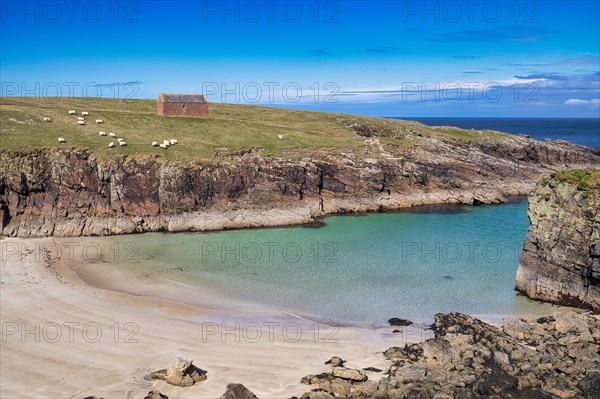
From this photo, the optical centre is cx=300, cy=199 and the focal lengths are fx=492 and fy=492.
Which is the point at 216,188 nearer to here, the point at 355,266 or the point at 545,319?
the point at 355,266

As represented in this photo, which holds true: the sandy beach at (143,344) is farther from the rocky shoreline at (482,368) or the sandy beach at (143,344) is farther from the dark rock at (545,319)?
the dark rock at (545,319)

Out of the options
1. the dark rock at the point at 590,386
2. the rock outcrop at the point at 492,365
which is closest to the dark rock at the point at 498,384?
the rock outcrop at the point at 492,365

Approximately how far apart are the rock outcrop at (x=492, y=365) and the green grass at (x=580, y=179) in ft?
31.5

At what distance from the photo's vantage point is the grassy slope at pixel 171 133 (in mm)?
66000

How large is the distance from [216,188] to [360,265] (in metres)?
25.8

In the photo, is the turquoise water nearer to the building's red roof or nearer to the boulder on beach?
the boulder on beach

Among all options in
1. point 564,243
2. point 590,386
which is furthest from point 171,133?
point 590,386

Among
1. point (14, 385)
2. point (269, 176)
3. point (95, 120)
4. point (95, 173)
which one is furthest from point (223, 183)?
point (14, 385)

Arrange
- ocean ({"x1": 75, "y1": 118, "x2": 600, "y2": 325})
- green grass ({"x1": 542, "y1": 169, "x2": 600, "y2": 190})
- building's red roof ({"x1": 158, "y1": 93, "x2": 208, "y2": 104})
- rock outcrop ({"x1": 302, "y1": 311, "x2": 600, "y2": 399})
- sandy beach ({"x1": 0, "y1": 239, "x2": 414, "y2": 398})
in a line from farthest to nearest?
1. building's red roof ({"x1": 158, "y1": 93, "x2": 208, "y2": 104})
2. ocean ({"x1": 75, "y1": 118, "x2": 600, "y2": 325})
3. green grass ({"x1": 542, "y1": 169, "x2": 600, "y2": 190})
4. sandy beach ({"x1": 0, "y1": 239, "x2": 414, "y2": 398})
5. rock outcrop ({"x1": 302, "y1": 311, "x2": 600, "y2": 399})

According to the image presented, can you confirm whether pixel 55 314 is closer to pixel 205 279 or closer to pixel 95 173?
pixel 205 279

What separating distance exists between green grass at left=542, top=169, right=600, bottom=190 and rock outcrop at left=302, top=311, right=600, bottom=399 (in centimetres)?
961

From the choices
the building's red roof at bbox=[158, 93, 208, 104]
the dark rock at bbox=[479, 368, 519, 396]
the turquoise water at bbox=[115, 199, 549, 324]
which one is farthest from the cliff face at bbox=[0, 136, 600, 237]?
the dark rock at bbox=[479, 368, 519, 396]

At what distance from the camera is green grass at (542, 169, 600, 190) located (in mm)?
35812

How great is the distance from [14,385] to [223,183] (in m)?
41.9
